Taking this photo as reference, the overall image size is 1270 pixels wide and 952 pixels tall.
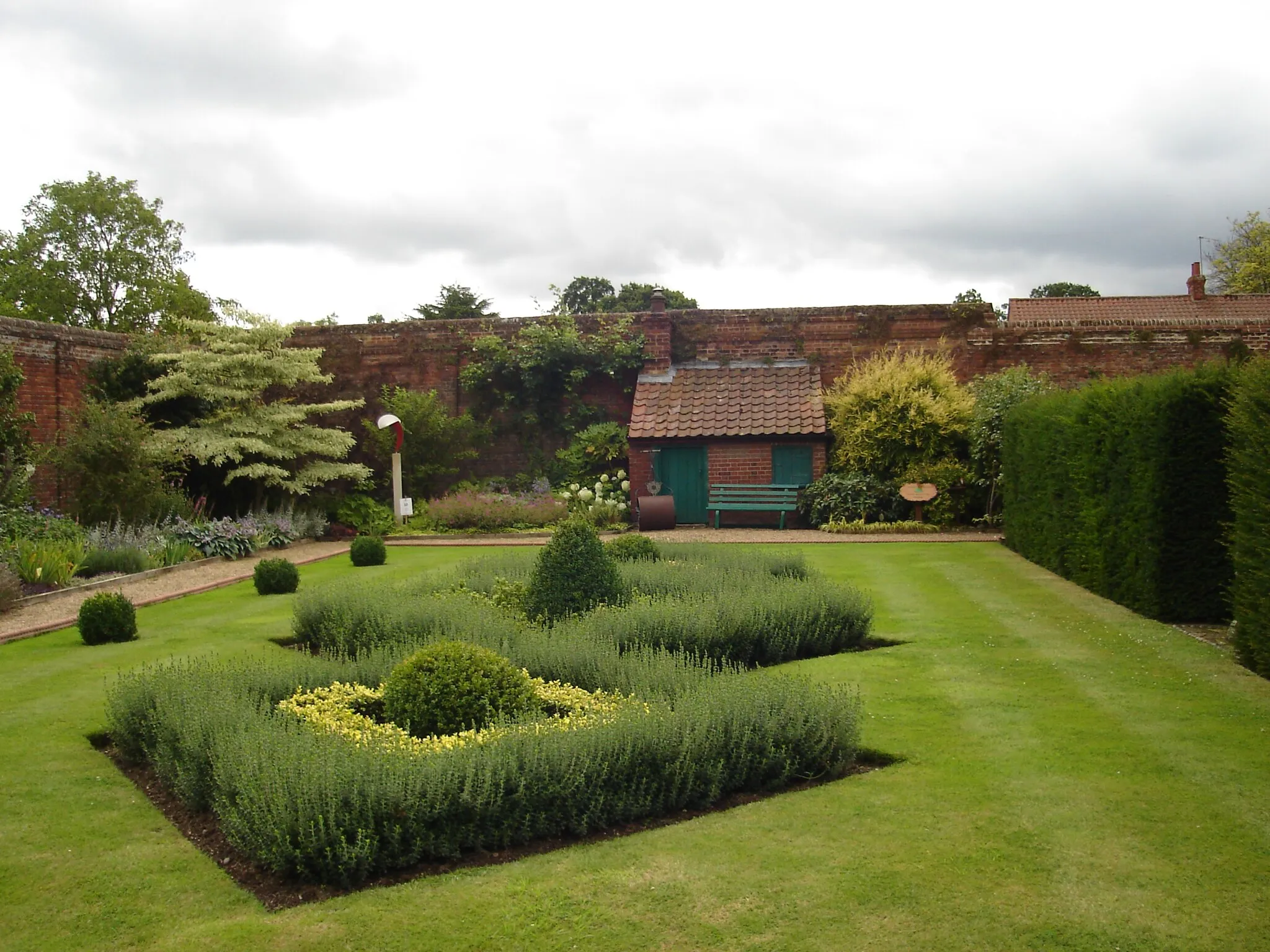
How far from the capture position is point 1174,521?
8891 mm

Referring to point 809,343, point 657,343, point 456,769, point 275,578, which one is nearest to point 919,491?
point 809,343

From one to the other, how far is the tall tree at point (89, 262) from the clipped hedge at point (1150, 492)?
35.1m

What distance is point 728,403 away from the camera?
20.5 m

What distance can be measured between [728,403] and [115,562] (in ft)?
37.6

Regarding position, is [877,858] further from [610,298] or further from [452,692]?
[610,298]

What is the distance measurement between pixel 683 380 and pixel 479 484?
4735 millimetres

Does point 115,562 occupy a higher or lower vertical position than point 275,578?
higher

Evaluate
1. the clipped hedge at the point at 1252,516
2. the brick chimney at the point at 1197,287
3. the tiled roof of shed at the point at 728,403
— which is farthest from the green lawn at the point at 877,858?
the brick chimney at the point at 1197,287

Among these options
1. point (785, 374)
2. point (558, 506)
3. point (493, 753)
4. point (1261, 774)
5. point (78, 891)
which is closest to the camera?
point (78, 891)

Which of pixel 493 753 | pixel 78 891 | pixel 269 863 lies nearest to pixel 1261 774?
pixel 493 753

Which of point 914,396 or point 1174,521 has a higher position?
point 914,396

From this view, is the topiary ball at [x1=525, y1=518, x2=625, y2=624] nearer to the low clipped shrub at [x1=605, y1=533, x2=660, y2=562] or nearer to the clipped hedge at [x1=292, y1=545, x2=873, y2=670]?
the clipped hedge at [x1=292, y1=545, x2=873, y2=670]

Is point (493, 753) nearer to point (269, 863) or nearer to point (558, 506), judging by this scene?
point (269, 863)

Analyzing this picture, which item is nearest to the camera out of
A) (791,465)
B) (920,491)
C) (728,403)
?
(920,491)
